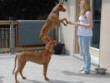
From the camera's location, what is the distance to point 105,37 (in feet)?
24.4

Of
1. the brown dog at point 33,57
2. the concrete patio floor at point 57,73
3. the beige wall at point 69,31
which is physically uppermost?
the beige wall at point 69,31

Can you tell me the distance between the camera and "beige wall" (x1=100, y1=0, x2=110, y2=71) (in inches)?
287

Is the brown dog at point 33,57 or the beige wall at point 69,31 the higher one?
→ the beige wall at point 69,31

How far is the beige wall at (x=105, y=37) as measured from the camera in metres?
7.30

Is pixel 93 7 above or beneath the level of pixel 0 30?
above

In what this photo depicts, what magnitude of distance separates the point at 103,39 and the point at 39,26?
4.14 m

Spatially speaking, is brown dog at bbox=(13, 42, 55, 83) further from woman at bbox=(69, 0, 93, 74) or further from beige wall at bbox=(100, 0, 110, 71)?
beige wall at bbox=(100, 0, 110, 71)

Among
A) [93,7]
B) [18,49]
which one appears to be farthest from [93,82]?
[18,49]

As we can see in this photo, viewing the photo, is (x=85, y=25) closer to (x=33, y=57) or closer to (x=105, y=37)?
(x=105, y=37)

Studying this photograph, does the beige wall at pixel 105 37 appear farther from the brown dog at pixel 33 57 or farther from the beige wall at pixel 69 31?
the beige wall at pixel 69 31

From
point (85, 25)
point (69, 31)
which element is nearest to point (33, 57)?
point (85, 25)

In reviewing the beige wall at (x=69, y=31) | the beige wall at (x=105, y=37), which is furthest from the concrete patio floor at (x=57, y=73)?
the beige wall at (x=69, y=31)

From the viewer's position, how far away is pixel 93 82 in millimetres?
6207

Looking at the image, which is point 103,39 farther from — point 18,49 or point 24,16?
point 24,16
